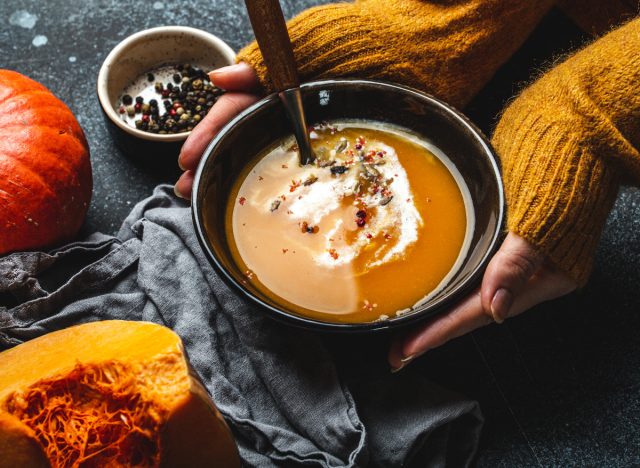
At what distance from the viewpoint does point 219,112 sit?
1230 mm

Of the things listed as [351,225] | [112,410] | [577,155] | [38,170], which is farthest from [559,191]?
[38,170]

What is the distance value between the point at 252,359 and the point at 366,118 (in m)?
0.42

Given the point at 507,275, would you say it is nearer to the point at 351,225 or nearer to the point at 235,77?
the point at 351,225

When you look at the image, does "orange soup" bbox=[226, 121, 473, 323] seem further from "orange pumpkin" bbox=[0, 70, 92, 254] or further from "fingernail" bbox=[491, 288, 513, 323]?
"orange pumpkin" bbox=[0, 70, 92, 254]

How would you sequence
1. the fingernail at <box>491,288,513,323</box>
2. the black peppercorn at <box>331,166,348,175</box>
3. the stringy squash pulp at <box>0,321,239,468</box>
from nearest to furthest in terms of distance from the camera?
the stringy squash pulp at <box>0,321,239,468</box>, the fingernail at <box>491,288,513,323</box>, the black peppercorn at <box>331,166,348,175</box>

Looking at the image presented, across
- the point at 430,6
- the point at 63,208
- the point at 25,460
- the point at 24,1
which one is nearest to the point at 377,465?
the point at 25,460

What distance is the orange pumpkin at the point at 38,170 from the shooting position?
1204 mm

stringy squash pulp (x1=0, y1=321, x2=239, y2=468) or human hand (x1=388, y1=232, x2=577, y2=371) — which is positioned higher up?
stringy squash pulp (x1=0, y1=321, x2=239, y2=468)

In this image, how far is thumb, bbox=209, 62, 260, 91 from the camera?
123 centimetres

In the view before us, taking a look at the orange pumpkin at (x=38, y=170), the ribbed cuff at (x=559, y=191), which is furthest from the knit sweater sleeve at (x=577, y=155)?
the orange pumpkin at (x=38, y=170)

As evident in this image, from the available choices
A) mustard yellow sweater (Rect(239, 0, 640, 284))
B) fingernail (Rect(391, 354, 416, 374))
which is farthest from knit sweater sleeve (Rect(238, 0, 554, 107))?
fingernail (Rect(391, 354, 416, 374))

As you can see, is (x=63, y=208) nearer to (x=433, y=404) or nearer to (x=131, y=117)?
(x=131, y=117)

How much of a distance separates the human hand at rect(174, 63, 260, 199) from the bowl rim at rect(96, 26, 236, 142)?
0.29ft

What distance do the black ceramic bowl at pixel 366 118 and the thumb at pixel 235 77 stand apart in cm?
10
